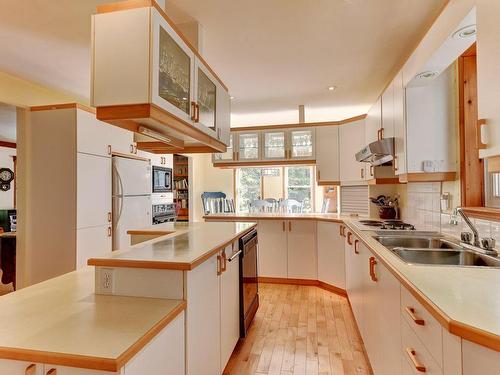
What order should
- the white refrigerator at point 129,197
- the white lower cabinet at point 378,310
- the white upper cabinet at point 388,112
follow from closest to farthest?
the white lower cabinet at point 378,310 < the white upper cabinet at point 388,112 < the white refrigerator at point 129,197

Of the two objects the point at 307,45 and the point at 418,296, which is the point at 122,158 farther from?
the point at 418,296

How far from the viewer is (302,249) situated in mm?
3705

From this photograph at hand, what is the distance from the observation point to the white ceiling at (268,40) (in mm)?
1871

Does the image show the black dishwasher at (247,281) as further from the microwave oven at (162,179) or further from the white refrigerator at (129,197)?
the microwave oven at (162,179)

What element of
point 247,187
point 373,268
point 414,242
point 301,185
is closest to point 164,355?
point 373,268

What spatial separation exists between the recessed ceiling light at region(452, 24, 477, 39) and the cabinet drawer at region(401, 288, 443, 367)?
131 centimetres

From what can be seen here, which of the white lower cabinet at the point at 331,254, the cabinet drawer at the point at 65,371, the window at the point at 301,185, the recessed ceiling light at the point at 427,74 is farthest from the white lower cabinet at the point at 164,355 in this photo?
the window at the point at 301,185

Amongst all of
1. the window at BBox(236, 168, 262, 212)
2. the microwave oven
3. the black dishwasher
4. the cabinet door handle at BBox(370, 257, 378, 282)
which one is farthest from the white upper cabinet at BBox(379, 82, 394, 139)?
the window at BBox(236, 168, 262, 212)

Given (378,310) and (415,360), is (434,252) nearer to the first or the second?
(378,310)

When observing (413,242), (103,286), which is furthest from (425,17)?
(103,286)

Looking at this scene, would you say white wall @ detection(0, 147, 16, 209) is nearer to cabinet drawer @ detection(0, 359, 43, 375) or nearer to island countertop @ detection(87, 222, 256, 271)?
island countertop @ detection(87, 222, 256, 271)

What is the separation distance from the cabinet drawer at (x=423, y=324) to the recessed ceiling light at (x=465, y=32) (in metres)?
1.31

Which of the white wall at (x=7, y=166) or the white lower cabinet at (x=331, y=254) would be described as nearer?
the white lower cabinet at (x=331, y=254)

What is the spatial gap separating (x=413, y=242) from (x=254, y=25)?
76.8 inches
